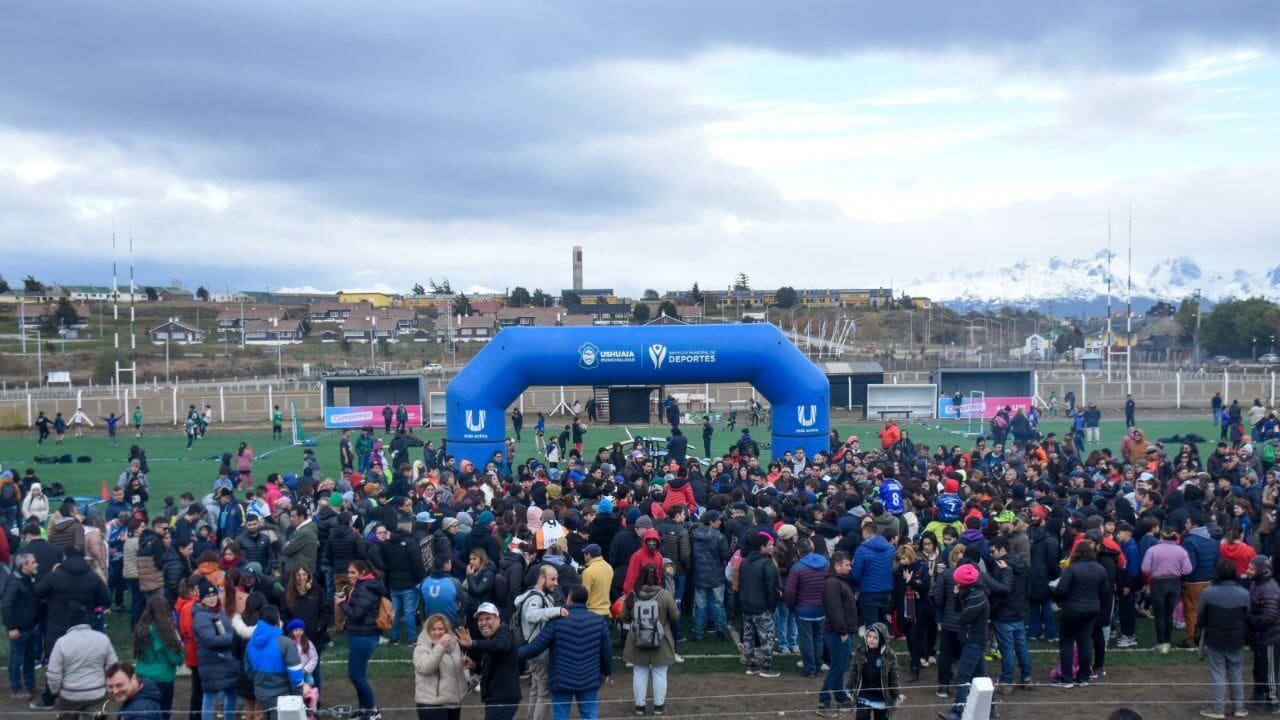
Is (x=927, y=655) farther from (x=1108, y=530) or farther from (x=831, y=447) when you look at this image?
(x=831, y=447)

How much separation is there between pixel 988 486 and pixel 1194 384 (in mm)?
39082

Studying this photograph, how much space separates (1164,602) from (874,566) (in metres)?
3.24

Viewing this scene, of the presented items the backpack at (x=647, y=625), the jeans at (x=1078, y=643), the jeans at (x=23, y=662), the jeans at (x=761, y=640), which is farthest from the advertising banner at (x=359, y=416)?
the jeans at (x=1078, y=643)

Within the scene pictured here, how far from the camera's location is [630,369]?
21.3m

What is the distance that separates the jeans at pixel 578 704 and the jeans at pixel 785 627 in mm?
3188

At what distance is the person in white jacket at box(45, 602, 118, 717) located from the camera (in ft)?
24.3

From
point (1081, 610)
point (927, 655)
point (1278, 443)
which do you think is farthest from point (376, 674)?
point (1278, 443)

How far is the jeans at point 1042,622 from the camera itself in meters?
10.4

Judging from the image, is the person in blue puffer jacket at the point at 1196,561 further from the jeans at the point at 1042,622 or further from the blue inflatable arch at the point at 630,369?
the blue inflatable arch at the point at 630,369

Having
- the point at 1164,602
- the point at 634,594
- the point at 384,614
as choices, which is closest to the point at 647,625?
the point at 634,594

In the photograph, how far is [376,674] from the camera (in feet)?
32.5

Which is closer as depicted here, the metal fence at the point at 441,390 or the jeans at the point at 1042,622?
the jeans at the point at 1042,622

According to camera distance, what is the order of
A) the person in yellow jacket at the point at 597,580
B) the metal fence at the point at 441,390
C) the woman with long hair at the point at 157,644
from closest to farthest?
the woman with long hair at the point at 157,644 < the person in yellow jacket at the point at 597,580 < the metal fence at the point at 441,390

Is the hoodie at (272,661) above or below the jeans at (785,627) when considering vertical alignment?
above
